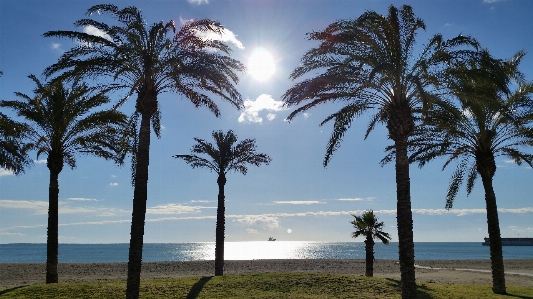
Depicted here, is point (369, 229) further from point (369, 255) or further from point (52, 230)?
point (52, 230)

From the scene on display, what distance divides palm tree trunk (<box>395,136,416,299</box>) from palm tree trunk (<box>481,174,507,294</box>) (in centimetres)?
749

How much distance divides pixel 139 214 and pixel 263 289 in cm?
642

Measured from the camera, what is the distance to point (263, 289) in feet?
61.1

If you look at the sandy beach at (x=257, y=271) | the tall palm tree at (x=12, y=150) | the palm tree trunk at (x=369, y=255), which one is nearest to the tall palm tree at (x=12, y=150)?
the tall palm tree at (x=12, y=150)

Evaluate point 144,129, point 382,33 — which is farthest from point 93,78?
point 382,33

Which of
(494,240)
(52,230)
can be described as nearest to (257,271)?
(52,230)

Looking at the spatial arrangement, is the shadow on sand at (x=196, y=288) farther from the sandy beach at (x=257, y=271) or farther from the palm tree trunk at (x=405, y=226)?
the sandy beach at (x=257, y=271)

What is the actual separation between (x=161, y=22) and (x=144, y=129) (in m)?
4.41

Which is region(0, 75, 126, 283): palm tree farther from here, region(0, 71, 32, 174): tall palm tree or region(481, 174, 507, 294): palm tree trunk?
region(481, 174, 507, 294): palm tree trunk

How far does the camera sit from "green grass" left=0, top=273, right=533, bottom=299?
17219 millimetres

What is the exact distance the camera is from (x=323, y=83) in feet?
56.5

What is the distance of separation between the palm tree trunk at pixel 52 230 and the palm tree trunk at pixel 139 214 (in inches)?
339

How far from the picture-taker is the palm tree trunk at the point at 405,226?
1483 cm

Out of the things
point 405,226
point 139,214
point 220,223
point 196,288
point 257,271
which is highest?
point 139,214
